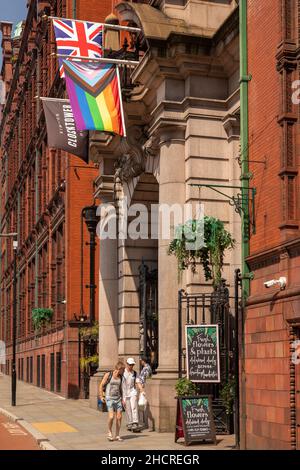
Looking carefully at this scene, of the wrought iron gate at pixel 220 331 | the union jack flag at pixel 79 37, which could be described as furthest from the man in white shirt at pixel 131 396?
the union jack flag at pixel 79 37

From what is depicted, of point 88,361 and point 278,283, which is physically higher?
point 278,283

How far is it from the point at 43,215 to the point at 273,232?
3358cm

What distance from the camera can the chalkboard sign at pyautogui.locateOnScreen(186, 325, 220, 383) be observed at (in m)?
17.7

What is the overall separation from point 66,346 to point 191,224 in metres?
19.2

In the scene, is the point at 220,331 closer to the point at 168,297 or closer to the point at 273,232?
the point at 168,297

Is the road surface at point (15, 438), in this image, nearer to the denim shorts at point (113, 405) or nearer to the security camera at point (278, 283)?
the denim shorts at point (113, 405)

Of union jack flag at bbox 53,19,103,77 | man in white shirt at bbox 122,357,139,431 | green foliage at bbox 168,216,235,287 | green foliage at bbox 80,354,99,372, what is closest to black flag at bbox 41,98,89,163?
union jack flag at bbox 53,19,103,77

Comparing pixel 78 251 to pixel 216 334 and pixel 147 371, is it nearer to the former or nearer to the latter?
pixel 147 371

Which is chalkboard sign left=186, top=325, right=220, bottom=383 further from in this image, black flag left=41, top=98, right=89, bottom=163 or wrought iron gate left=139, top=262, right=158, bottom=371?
black flag left=41, top=98, right=89, bottom=163

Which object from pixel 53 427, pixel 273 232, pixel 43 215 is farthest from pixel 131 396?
pixel 43 215

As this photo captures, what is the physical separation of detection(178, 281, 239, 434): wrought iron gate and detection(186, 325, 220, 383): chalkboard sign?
0.53 metres

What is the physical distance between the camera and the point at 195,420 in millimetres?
16875

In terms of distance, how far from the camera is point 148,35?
1991 cm

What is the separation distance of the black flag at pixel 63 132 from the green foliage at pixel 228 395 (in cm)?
982
